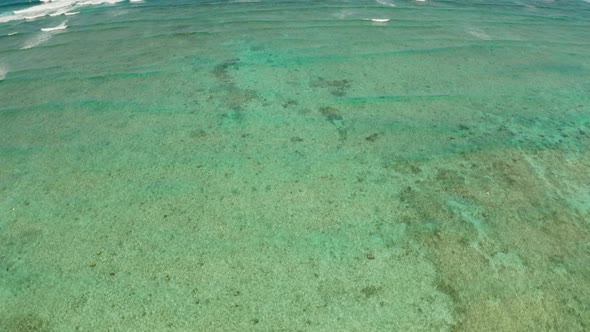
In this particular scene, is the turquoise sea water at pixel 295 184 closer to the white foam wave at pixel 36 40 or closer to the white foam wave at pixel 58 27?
the white foam wave at pixel 36 40

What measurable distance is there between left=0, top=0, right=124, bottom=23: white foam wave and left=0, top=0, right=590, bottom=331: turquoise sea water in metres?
1.76

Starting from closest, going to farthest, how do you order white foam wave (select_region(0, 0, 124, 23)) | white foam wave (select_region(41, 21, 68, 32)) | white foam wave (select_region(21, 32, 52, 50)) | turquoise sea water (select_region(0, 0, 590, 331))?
turquoise sea water (select_region(0, 0, 590, 331)) → white foam wave (select_region(21, 32, 52, 50)) → white foam wave (select_region(41, 21, 68, 32)) → white foam wave (select_region(0, 0, 124, 23))

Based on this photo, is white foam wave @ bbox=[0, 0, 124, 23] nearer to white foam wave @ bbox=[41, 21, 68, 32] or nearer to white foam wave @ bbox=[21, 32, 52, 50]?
white foam wave @ bbox=[41, 21, 68, 32]

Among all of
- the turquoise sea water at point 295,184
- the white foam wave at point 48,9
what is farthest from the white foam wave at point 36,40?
the white foam wave at point 48,9

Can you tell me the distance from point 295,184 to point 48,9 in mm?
6674

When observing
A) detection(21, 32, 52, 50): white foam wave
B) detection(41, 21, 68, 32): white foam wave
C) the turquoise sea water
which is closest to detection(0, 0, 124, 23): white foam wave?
detection(41, 21, 68, 32): white foam wave

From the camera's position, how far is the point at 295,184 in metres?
3.22

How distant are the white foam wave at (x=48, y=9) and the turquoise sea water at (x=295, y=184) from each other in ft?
5.79

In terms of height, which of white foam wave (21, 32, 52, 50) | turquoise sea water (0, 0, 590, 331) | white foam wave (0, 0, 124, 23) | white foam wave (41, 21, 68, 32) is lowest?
turquoise sea water (0, 0, 590, 331)

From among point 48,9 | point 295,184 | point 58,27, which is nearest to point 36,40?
point 58,27

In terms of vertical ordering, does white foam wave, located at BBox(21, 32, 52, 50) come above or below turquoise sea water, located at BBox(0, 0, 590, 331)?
above

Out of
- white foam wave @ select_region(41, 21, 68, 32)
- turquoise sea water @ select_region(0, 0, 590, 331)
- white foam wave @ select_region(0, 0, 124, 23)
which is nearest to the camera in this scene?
turquoise sea water @ select_region(0, 0, 590, 331)

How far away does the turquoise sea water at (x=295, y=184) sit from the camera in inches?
94.4

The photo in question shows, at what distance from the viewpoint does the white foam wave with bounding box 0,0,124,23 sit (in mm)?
7160
